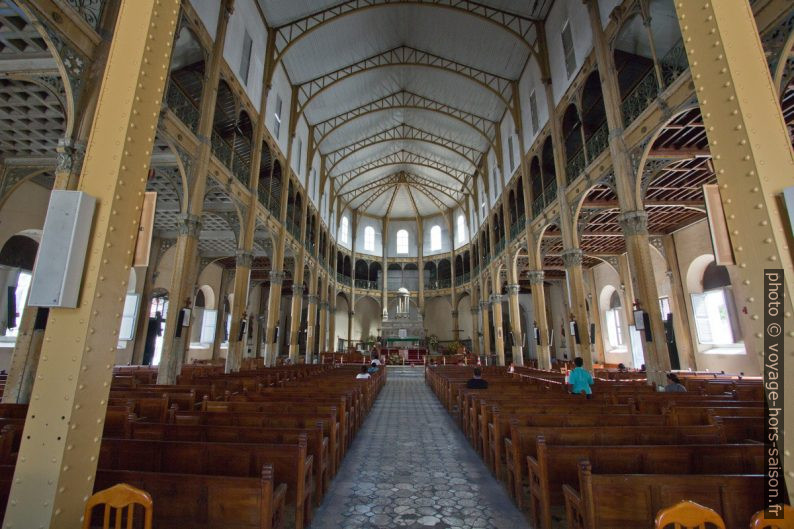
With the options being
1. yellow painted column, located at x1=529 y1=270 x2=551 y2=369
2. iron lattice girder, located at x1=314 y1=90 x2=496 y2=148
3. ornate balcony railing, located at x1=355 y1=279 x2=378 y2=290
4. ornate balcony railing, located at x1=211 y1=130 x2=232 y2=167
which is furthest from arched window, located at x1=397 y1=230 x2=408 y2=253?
ornate balcony railing, located at x1=211 y1=130 x2=232 y2=167

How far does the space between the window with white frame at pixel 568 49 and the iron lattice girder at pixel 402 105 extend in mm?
8342

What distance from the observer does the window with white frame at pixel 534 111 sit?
1770cm

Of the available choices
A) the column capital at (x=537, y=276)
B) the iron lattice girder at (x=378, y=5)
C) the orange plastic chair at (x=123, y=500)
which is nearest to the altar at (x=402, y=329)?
the column capital at (x=537, y=276)

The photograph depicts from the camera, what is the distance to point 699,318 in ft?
54.5

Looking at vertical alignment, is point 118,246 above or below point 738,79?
below

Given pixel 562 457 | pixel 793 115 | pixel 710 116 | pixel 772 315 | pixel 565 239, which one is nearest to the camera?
pixel 772 315

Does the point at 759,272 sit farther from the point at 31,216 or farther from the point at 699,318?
the point at 699,318

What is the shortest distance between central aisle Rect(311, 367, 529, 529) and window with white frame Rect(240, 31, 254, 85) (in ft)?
48.6

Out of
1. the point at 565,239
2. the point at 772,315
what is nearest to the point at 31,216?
the point at 772,315

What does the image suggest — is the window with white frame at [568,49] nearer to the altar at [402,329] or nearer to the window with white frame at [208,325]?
the altar at [402,329]

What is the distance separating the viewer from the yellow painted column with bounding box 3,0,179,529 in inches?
56.5

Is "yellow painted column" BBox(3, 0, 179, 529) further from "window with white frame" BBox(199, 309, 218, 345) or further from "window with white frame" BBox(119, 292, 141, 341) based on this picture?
"window with white frame" BBox(199, 309, 218, 345)

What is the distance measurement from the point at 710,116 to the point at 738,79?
6.8 inches

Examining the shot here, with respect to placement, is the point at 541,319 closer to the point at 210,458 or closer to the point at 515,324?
the point at 515,324
